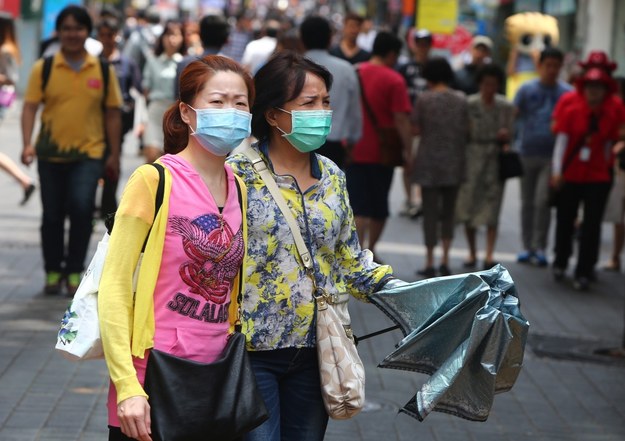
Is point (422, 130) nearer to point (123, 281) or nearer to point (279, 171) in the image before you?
point (279, 171)

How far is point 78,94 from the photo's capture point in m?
9.64

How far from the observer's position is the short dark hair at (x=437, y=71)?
1206 cm

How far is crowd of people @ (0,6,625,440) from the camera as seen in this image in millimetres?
3730

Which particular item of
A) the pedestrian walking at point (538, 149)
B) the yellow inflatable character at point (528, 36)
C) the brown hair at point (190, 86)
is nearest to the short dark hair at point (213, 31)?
the pedestrian walking at point (538, 149)

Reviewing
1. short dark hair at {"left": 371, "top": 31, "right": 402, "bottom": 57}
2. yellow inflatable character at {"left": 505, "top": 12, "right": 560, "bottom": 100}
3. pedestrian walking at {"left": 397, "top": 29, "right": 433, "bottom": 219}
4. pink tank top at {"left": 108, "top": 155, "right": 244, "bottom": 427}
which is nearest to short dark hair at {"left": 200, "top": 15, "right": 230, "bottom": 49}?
short dark hair at {"left": 371, "top": 31, "right": 402, "bottom": 57}

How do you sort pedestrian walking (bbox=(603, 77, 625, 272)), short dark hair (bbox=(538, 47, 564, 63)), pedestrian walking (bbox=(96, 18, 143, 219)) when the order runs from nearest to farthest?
1. pedestrian walking (bbox=(603, 77, 625, 272))
2. pedestrian walking (bbox=(96, 18, 143, 219))
3. short dark hair (bbox=(538, 47, 564, 63))

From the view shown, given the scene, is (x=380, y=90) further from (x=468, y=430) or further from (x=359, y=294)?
(x=359, y=294)

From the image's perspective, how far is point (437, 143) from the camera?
12180mm

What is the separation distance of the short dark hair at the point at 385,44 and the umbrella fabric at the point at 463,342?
756 centimetres

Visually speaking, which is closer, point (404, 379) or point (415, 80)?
point (404, 379)

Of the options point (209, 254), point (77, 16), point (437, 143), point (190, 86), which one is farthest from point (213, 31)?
point (209, 254)

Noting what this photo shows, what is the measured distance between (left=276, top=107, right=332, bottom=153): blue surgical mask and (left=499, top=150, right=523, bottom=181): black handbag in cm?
857

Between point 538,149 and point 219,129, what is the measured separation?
9977mm

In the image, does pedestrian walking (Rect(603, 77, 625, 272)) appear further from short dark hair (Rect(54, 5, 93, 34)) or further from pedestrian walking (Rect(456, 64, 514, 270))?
short dark hair (Rect(54, 5, 93, 34))
